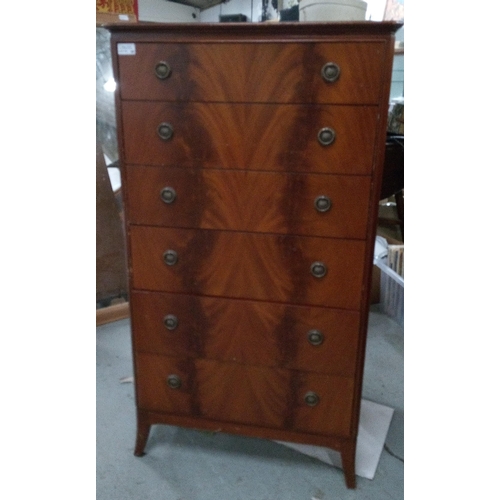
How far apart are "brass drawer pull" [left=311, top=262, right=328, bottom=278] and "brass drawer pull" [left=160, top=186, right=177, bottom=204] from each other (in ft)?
1.43

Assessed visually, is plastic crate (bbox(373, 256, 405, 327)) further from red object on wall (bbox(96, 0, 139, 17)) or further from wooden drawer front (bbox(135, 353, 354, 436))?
red object on wall (bbox(96, 0, 139, 17))

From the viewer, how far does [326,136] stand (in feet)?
3.53

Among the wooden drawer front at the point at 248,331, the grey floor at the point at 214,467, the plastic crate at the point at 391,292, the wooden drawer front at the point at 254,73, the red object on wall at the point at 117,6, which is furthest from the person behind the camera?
the plastic crate at the point at 391,292

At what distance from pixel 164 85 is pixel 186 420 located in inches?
41.2

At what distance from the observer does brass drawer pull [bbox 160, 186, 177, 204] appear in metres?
1.20

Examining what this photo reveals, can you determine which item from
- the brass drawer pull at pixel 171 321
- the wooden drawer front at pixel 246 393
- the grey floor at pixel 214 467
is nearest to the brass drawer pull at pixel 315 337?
the wooden drawer front at pixel 246 393

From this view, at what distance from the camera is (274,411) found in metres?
1.34

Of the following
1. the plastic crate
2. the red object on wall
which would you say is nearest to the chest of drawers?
the plastic crate

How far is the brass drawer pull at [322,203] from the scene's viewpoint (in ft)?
3.70

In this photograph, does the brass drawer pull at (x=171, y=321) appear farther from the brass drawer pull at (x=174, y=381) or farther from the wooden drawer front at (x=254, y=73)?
the wooden drawer front at (x=254, y=73)

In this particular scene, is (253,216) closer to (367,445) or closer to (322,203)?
(322,203)

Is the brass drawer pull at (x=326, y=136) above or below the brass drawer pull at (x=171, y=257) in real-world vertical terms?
above

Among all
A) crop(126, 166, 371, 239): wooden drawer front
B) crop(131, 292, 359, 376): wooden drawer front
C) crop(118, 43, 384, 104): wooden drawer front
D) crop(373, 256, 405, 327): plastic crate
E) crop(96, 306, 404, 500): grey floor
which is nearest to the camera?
crop(118, 43, 384, 104): wooden drawer front

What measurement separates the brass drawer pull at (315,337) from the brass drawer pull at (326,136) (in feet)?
1.76
